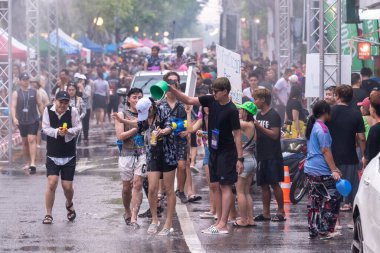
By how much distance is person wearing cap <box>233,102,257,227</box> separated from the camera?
518 inches

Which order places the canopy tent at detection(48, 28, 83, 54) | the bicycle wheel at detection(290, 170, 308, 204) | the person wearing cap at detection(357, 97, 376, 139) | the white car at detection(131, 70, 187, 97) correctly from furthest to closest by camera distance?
the canopy tent at detection(48, 28, 83, 54)
the white car at detection(131, 70, 187, 97)
the bicycle wheel at detection(290, 170, 308, 204)
the person wearing cap at detection(357, 97, 376, 139)

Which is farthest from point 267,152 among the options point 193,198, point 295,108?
point 295,108

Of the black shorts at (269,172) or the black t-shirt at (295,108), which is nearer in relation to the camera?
the black shorts at (269,172)

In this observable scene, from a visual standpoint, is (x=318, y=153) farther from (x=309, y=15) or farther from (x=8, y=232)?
(x=309, y=15)

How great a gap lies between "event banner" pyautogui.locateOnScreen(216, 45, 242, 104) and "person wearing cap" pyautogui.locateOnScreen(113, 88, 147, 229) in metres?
2.19

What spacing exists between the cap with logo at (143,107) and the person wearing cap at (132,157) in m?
0.47

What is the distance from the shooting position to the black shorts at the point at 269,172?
1367 centimetres

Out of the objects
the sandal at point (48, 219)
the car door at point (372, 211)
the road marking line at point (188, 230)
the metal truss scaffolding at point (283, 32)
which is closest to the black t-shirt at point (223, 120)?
the road marking line at point (188, 230)

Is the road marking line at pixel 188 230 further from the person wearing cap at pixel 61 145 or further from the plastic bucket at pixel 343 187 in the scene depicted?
the plastic bucket at pixel 343 187

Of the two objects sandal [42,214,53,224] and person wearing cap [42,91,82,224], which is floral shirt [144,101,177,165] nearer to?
person wearing cap [42,91,82,224]

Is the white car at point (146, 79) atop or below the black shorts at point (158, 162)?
atop

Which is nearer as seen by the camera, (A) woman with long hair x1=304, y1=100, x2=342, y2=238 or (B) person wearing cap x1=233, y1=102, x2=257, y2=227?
(A) woman with long hair x1=304, y1=100, x2=342, y2=238

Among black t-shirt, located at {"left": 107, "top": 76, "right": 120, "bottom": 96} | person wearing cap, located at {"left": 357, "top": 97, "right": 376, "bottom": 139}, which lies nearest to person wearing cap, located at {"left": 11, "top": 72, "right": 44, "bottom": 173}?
person wearing cap, located at {"left": 357, "top": 97, "right": 376, "bottom": 139}

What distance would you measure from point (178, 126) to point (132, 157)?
79cm
